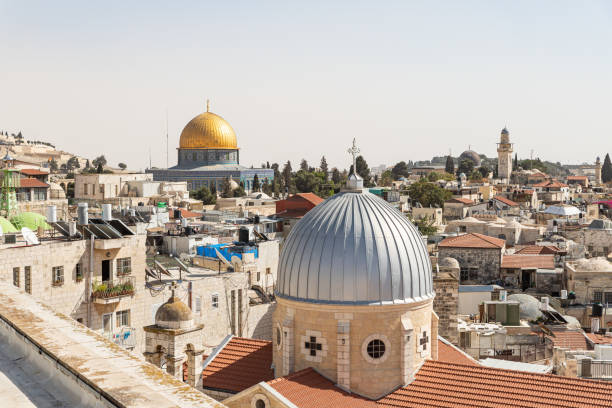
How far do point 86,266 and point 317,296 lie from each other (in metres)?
8.53

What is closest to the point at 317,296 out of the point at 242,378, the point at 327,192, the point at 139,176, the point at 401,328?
the point at 401,328

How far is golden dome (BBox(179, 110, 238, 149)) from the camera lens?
84.1m

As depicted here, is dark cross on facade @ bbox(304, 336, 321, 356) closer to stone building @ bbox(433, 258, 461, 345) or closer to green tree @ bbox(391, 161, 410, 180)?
stone building @ bbox(433, 258, 461, 345)

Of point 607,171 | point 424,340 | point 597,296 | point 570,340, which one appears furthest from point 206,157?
point 607,171

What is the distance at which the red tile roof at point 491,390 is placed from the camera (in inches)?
444

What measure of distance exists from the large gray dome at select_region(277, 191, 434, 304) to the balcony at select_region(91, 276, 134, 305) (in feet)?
23.4

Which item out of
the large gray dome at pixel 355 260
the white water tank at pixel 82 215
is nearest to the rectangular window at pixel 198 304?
the white water tank at pixel 82 215

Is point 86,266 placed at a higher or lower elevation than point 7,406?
lower

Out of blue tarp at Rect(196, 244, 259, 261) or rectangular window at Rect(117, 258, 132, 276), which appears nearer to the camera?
rectangular window at Rect(117, 258, 132, 276)

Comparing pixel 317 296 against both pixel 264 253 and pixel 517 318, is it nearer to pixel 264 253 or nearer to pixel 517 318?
pixel 517 318

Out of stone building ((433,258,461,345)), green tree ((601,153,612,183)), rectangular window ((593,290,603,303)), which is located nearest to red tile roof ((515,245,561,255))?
rectangular window ((593,290,603,303))

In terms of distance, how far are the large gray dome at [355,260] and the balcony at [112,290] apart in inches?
280

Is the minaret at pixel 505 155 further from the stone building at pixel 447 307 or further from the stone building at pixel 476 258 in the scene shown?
the stone building at pixel 447 307

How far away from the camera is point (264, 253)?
29750 millimetres
